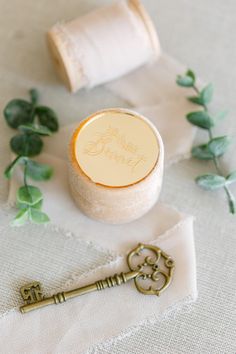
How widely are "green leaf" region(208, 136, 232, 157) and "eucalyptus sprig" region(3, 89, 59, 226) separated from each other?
24 cm

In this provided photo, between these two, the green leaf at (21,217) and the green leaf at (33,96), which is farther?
the green leaf at (33,96)

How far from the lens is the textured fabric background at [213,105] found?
0.67 meters

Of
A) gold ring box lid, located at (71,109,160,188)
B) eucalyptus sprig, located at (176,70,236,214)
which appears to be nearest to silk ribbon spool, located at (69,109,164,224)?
gold ring box lid, located at (71,109,160,188)

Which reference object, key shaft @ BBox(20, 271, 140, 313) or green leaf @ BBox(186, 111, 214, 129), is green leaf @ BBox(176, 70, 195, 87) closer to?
green leaf @ BBox(186, 111, 214, 129)

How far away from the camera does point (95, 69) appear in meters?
0.78

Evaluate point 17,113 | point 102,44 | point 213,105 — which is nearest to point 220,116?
point 213,105

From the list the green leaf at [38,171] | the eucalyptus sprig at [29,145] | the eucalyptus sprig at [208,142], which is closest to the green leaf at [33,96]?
the eucalyptus sprig at [29,145]

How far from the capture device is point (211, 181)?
0.74 meters

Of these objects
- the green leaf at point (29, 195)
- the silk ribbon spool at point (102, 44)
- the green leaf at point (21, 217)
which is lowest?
the green leaf at point (21, 217)

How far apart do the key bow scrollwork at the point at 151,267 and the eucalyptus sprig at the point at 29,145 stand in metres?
0.14

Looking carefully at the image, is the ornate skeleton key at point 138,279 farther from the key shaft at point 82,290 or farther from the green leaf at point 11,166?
the green leaf at point 11,166

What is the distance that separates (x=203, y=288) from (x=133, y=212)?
5.6 inches

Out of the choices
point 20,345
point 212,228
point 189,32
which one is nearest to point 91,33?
point 189,32

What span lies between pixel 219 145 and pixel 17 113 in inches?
12.2
